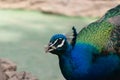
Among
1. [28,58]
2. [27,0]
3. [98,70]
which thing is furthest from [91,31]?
[27,0]

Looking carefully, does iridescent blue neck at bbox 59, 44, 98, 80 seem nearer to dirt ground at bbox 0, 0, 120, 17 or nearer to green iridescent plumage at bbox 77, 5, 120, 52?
green iridescent plumage at bbox 77, 5, 120, 52

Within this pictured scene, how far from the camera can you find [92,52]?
2.41 metres

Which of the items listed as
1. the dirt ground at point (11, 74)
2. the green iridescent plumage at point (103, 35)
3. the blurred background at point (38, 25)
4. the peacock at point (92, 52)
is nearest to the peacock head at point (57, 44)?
the peacock at point (92, 52)

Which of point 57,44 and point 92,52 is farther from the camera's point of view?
point 92,52

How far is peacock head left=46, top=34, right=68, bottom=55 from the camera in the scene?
2098 millimetres

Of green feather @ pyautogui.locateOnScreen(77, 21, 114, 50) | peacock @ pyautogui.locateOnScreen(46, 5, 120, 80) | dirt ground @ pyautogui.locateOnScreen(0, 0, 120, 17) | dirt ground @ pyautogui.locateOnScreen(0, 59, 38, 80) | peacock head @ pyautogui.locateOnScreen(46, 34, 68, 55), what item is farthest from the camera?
dirt ground @ pyautogui.locateOnScreen(0, 0, 120, 17)

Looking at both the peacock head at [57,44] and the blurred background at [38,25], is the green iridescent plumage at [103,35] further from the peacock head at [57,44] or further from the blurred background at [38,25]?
the blurred background at [38,25]

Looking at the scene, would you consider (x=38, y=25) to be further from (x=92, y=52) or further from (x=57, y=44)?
(x=57, y=44)

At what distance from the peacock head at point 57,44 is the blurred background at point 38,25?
66.3 inches

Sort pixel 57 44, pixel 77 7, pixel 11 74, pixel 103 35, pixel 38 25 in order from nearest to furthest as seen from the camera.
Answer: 1. pixel 57 44
2. pixel 103 35
3. pixel 11 74
4. pixel 38 25
5. pixel 77 7

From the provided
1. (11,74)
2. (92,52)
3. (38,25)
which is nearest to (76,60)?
(92,52)

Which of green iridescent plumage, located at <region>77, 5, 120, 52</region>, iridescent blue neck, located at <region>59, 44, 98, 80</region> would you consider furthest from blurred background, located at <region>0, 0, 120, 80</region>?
iridescent blue neck, located at <region>59, 44, 98, 80</region>

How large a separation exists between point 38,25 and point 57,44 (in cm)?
388

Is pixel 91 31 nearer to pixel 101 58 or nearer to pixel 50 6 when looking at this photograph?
pixel 101 58
